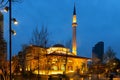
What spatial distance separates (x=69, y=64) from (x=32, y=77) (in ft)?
122

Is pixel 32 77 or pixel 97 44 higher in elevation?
pixel 97 44

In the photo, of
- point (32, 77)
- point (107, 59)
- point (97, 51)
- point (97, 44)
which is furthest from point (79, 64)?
point (32, 77)

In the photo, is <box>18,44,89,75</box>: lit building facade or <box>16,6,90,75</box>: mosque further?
<box>16,6,90,75</box>: mosque

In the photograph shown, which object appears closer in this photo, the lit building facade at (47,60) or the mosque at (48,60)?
the lit building facade at (47,60)

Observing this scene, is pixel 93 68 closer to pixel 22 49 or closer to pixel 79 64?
pixel 79 64

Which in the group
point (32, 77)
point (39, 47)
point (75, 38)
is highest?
point (75, 38)

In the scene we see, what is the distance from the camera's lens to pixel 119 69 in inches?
3098

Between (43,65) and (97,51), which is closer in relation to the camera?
(43,65)

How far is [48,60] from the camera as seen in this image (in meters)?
41.9

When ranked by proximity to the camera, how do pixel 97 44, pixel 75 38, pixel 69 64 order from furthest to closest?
pixel 97 44 < pixel 75 38 < pixel 69 64

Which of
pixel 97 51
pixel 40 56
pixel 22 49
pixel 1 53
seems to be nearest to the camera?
pixel 1 53

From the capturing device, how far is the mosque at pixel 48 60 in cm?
4130

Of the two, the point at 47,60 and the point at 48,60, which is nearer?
the point at 47,60

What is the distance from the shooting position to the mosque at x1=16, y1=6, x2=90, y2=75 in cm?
4130
